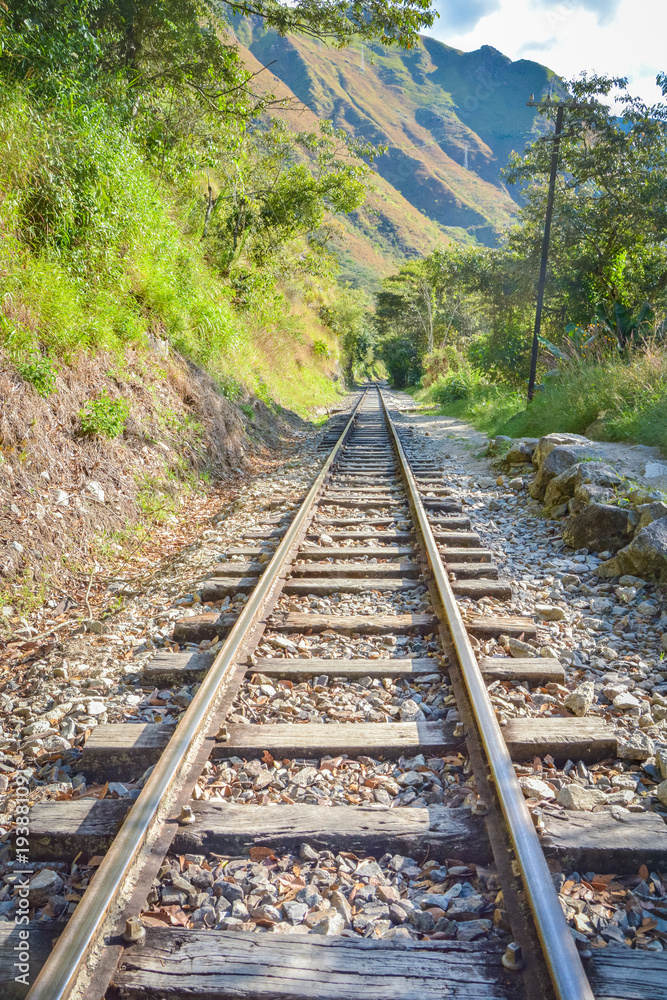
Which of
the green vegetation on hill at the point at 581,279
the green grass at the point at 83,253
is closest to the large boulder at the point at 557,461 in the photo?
the green vegetation on hill at the point at 581,279

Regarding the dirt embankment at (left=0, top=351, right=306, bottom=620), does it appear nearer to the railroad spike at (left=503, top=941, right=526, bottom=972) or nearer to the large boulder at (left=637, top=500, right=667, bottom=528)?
the railroad spike at (left=503, top=941, right=526, bottom=972)

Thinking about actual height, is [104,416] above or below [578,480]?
above

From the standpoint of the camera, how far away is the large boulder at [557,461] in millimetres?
6227

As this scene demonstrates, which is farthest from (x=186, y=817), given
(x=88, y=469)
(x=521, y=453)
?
(x=521, y=453)

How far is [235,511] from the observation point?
6191 mm

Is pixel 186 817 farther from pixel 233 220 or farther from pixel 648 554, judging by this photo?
pixel 233 220

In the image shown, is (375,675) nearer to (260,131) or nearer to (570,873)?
(570,873)

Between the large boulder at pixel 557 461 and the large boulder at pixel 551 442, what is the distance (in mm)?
208

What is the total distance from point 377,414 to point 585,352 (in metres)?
9.44

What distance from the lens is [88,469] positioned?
4762 mm

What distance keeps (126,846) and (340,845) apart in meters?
0.65

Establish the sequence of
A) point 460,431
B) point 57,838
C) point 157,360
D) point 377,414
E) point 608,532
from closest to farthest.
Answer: point 57,838
point 608,532
point 157,360
point 460,431
point 377,414

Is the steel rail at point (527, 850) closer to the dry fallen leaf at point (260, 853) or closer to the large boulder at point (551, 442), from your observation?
the dry fallen leaf at point (260, 853)

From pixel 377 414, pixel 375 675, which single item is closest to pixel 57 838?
pixel 375 675
